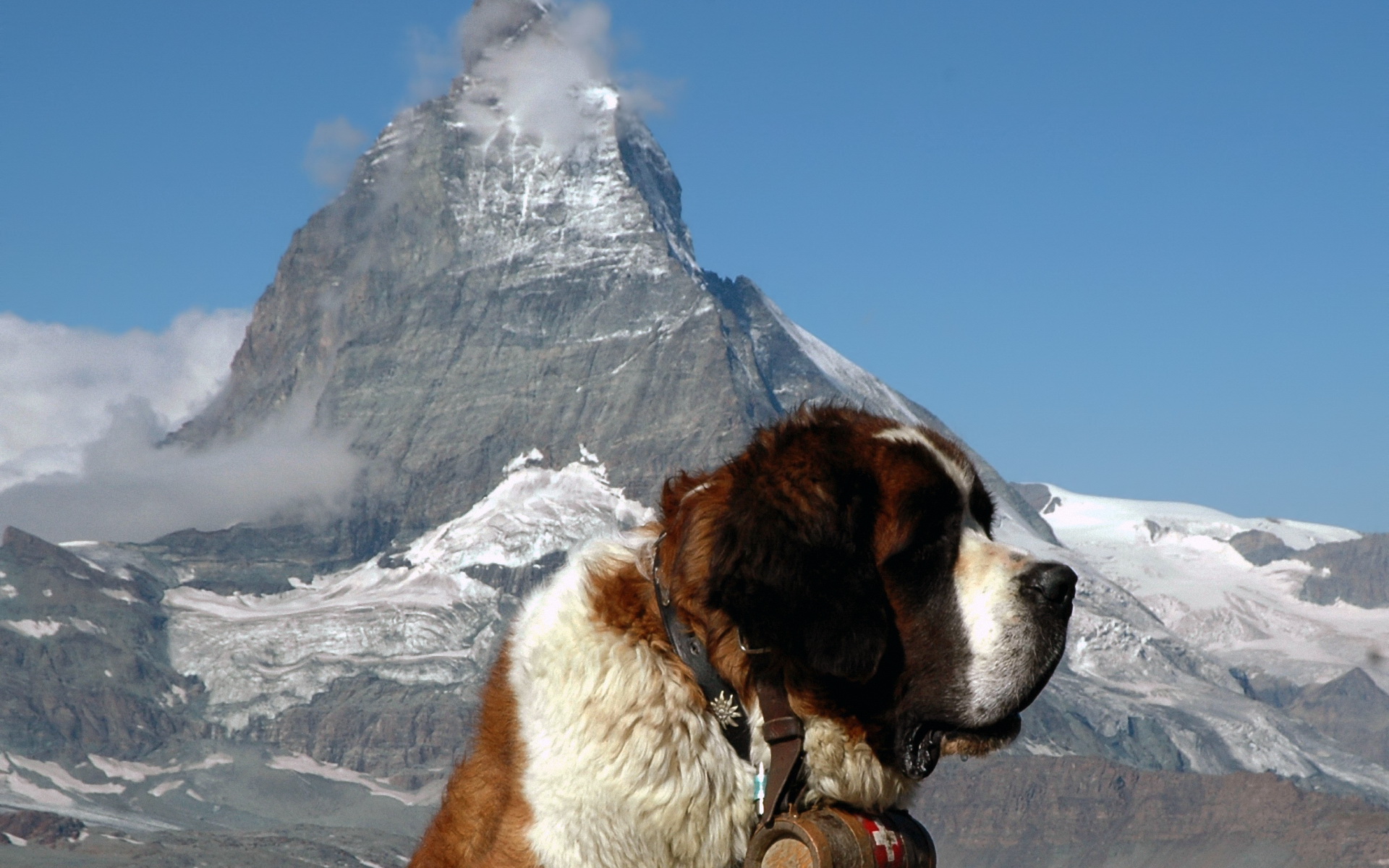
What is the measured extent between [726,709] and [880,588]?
701mm

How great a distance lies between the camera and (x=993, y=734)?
5625 millimetres

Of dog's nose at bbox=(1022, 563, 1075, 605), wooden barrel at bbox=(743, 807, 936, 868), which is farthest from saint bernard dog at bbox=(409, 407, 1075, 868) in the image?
wooden barrel at bbox=(743, 807, 936, 868)

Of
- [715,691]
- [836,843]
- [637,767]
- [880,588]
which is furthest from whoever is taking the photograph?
[880,588]

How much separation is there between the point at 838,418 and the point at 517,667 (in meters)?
1.56

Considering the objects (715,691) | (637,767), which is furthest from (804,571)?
(637,767)

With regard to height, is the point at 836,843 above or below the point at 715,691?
below

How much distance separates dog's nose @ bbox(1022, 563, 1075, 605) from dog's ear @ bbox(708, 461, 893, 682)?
0.54 metres

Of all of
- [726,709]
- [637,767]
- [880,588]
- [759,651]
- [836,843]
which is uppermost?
[880,588]

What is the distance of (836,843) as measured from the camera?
4.98 m

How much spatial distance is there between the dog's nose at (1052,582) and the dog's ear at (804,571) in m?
0.54

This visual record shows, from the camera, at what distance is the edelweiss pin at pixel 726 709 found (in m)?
5.22

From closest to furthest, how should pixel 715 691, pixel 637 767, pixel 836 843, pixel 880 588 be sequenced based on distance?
pixel 836 843 → pixel 637 767 → pixel 715 691 → pixel 880 588

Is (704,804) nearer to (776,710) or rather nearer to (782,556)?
(776,710)

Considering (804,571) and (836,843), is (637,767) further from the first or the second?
(804,571)
